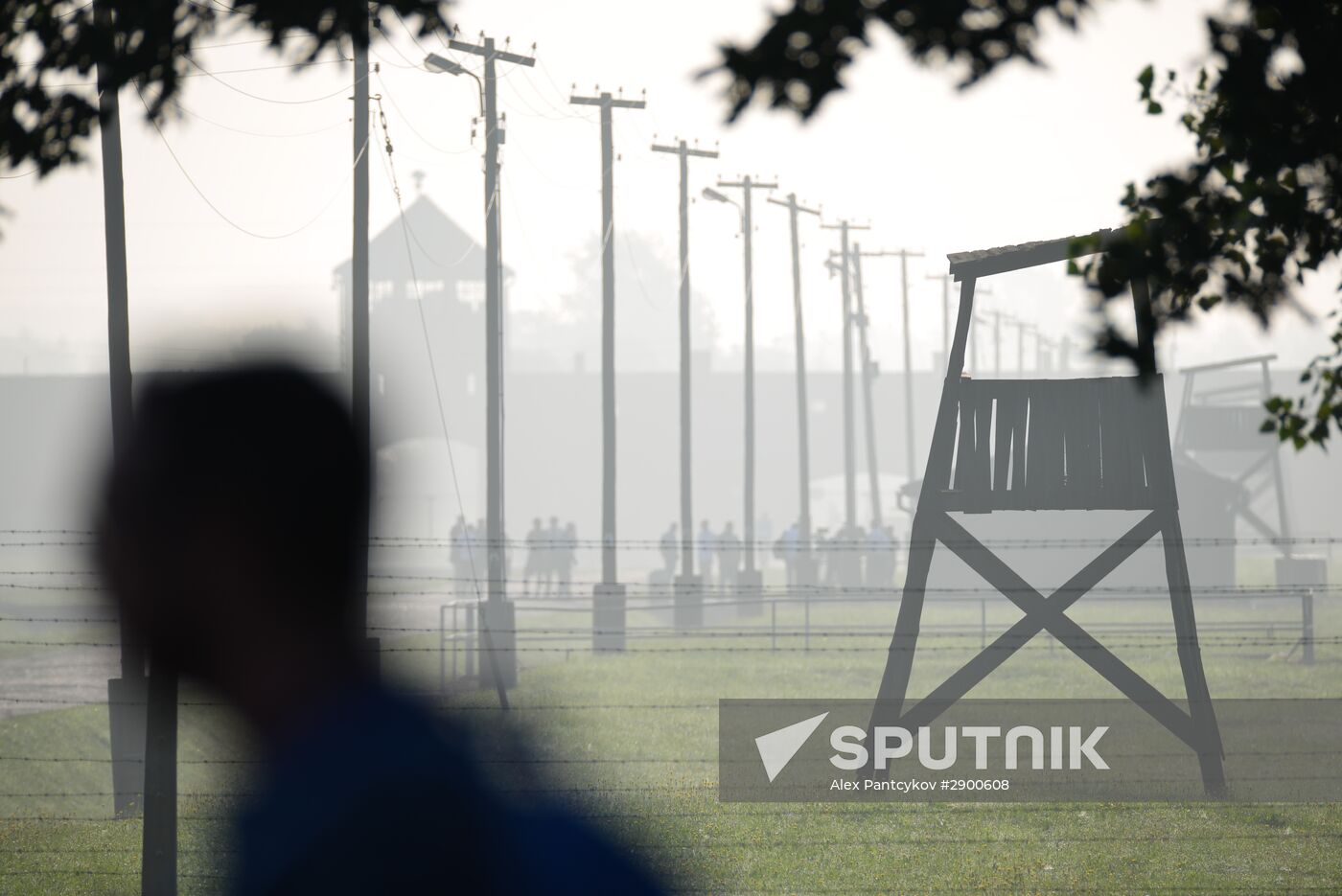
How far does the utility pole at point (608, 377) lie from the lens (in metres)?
26.6

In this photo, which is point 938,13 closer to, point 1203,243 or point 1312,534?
point 1203,243

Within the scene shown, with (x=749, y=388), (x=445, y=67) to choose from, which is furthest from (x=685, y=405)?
(x=445, y=67)

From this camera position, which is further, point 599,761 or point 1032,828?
point 599,761

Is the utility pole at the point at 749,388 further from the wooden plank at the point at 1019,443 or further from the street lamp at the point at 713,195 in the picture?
the wooden plank at the point at 1019,443

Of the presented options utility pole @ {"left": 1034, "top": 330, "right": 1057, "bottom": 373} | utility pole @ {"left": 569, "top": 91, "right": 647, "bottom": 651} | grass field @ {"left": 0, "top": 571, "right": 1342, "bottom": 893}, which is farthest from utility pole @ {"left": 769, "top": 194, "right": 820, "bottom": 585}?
utility pole @ {"left": 1034, "top": 330, "right": 1057, "bottom": 373}

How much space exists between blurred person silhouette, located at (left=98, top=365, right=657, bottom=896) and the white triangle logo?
250 centimetres

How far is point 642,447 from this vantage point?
75.6m

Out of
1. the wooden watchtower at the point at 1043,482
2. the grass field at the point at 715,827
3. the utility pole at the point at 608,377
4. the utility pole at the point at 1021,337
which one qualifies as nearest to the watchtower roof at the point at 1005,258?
the wooden watchtower at the point at 1043,482

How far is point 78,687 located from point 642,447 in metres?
54.6

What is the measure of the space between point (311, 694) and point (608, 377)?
39.5ft

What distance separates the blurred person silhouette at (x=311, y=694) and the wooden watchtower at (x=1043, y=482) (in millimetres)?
3713

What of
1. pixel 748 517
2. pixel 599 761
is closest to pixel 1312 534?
pixel 748 517

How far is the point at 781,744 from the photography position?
1445 cm

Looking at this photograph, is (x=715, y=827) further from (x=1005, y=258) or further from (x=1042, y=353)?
(x=1042, y=353)
